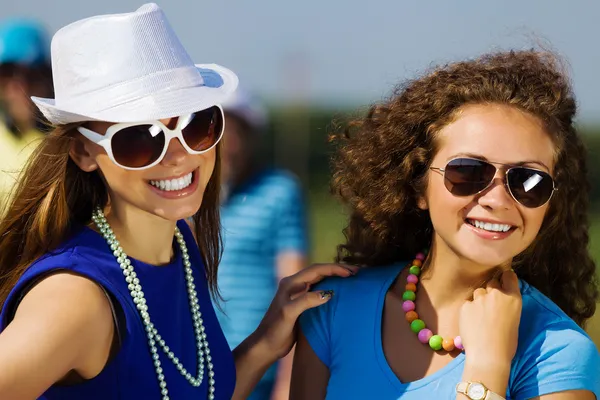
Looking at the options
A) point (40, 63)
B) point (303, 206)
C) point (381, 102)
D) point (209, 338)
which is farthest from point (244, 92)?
point (209, 338)

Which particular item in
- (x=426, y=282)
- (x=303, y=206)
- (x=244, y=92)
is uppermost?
(x=426, y=282)

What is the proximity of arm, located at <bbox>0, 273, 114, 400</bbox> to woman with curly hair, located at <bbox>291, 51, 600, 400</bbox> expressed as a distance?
63 cm

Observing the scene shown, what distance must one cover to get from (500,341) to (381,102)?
2.59ft

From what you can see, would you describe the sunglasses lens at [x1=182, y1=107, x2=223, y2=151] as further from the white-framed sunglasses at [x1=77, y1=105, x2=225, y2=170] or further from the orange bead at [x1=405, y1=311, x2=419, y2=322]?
the orange bead at [x1=405, y1=311, x2=419, y2=322]

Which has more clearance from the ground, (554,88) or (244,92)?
(554,88)

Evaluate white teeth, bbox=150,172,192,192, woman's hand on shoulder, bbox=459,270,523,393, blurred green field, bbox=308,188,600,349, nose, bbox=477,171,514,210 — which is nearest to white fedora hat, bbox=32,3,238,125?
white teeth, bbox=150,172,192,192

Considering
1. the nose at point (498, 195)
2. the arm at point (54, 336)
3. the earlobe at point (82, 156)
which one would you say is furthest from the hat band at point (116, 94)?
the nose at point (498, 195)

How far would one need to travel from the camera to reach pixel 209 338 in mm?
2391

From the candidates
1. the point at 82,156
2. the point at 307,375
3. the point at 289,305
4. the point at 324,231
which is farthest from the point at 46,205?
the point at 324,231

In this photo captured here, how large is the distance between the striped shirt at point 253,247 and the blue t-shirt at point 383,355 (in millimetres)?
1452

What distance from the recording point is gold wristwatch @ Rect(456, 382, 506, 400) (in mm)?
1986

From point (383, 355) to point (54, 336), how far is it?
816 millimetres

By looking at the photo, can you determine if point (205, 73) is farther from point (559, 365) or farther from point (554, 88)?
point (559, 365)

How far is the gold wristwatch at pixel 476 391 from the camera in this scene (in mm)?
1986
